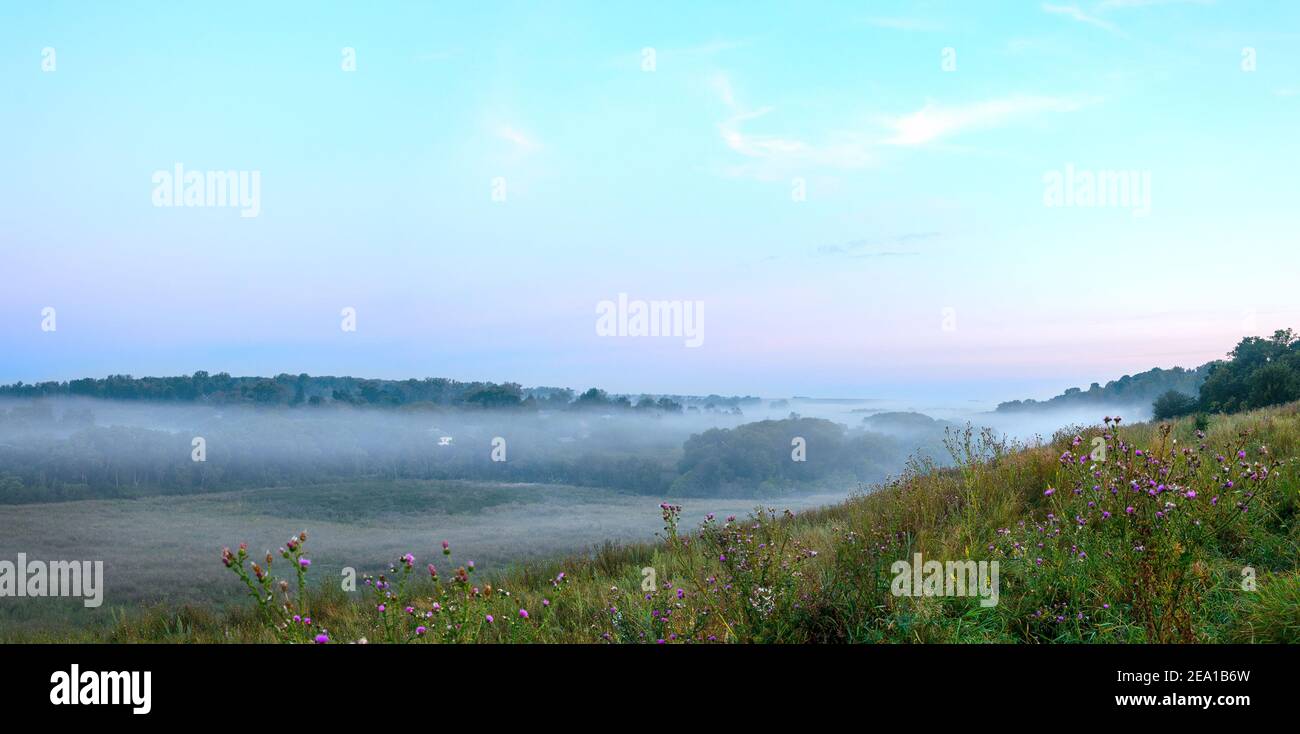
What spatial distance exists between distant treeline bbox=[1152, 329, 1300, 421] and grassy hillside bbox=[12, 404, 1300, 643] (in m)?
32.4

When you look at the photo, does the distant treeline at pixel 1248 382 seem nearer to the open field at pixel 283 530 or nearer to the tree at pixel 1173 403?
the tree at pixel 1173 403

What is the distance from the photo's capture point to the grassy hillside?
458cm

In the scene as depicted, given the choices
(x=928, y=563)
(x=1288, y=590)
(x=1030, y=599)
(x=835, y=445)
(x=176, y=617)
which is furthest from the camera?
(x=835, y=445)

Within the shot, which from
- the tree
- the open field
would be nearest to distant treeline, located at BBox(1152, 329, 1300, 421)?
the tree

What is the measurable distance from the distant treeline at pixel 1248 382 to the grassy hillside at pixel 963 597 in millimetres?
32446

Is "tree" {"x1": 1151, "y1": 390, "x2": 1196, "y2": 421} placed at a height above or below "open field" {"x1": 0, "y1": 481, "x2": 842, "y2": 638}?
above

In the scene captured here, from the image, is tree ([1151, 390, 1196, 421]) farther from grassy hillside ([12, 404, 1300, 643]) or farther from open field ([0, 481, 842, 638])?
grassy hillside ([12, 404, 1300, 643])

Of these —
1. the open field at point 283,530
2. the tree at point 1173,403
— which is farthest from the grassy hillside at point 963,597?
the tree at point 1173,403

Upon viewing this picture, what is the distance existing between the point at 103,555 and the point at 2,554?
187 centimetres

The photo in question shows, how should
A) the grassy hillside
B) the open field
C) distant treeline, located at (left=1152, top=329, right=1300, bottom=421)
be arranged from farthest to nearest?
distant treeline, located at (left=1152, top=329, right=1300, bottom=421) → the open field → the grassy hillside

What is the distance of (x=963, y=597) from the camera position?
18.1ft
